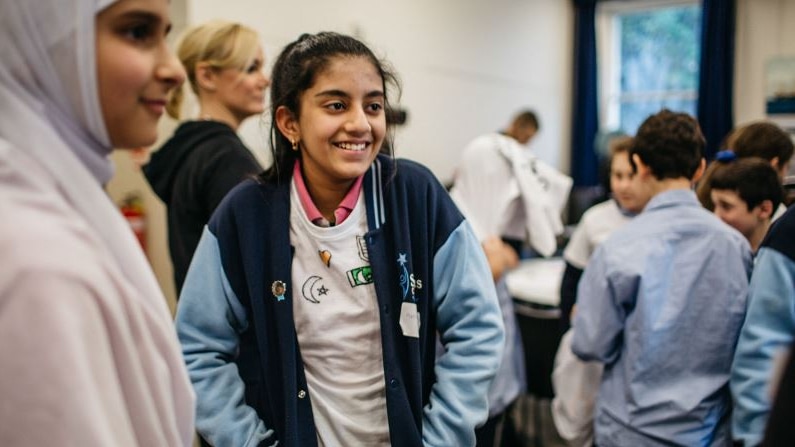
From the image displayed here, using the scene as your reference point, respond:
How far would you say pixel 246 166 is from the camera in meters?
1.55

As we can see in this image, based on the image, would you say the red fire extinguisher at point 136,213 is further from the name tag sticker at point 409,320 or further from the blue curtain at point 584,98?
the blue curtain at point 584,98

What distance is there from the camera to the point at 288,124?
1302 millimetres

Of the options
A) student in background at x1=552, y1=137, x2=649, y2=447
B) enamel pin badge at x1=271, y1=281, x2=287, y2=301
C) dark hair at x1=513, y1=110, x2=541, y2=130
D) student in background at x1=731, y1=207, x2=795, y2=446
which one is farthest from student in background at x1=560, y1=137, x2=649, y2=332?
dark hair at x1=513, y1=110, x2=541, y2=130

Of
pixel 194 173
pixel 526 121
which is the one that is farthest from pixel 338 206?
pixel 526 121

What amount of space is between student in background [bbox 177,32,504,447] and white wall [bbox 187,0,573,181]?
224 centimetres

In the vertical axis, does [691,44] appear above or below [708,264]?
above

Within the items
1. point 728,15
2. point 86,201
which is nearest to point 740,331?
point 86,201

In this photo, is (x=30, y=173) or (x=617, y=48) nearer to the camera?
(x=30, y=173)

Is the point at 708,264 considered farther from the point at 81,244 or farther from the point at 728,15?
the point at 728,15

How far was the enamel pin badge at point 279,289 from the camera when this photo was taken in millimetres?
1168

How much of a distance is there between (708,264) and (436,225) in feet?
2.44

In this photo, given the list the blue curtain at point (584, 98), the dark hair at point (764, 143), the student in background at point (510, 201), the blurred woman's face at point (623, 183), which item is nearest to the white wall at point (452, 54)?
the blue curtain at point (584, 98)

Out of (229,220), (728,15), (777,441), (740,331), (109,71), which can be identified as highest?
(728,15)

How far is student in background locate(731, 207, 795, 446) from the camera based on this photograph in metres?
1.28
